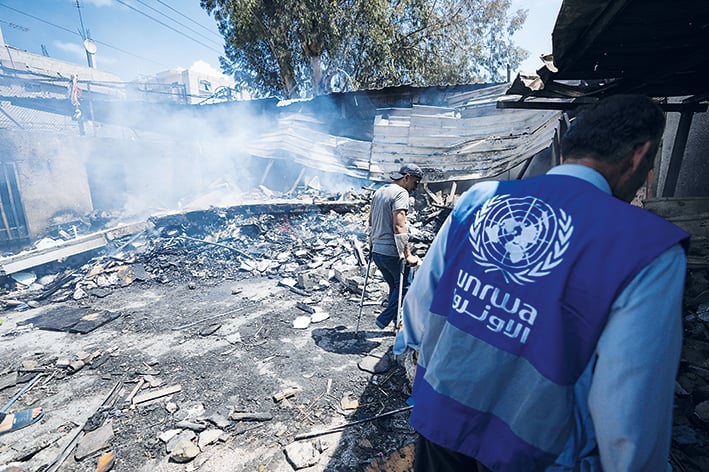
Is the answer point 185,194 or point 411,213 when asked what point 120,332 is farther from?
point 185,194

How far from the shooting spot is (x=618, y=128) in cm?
112

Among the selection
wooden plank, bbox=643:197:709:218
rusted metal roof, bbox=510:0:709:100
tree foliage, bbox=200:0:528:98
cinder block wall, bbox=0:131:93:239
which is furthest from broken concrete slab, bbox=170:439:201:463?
tree foliage, bbox=200:0:528:98

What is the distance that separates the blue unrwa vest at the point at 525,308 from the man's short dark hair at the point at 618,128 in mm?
159

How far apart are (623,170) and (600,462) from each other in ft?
3.10

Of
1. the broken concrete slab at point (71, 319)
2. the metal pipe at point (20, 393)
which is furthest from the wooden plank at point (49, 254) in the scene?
the metal pipe at point (20, 393)

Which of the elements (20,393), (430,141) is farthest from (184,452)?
(430,141)

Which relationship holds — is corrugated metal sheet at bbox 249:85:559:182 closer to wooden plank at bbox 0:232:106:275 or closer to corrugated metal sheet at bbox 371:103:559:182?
corrugated metal sheet at bbox 371:103:559:182

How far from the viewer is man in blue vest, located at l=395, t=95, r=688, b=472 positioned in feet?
2.97

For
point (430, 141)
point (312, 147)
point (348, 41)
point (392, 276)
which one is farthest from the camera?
point (348, 41)

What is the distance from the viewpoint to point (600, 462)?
1.04 meters

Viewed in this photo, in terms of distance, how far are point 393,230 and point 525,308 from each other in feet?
10.9

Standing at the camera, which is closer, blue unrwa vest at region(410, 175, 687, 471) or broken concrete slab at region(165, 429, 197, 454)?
blue unrwa vest at region(410, 175, 687, 471)

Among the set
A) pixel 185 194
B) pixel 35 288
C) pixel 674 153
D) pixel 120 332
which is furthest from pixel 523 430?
pixel 185 194

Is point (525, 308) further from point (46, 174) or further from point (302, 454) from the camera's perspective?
point (46, 174)
